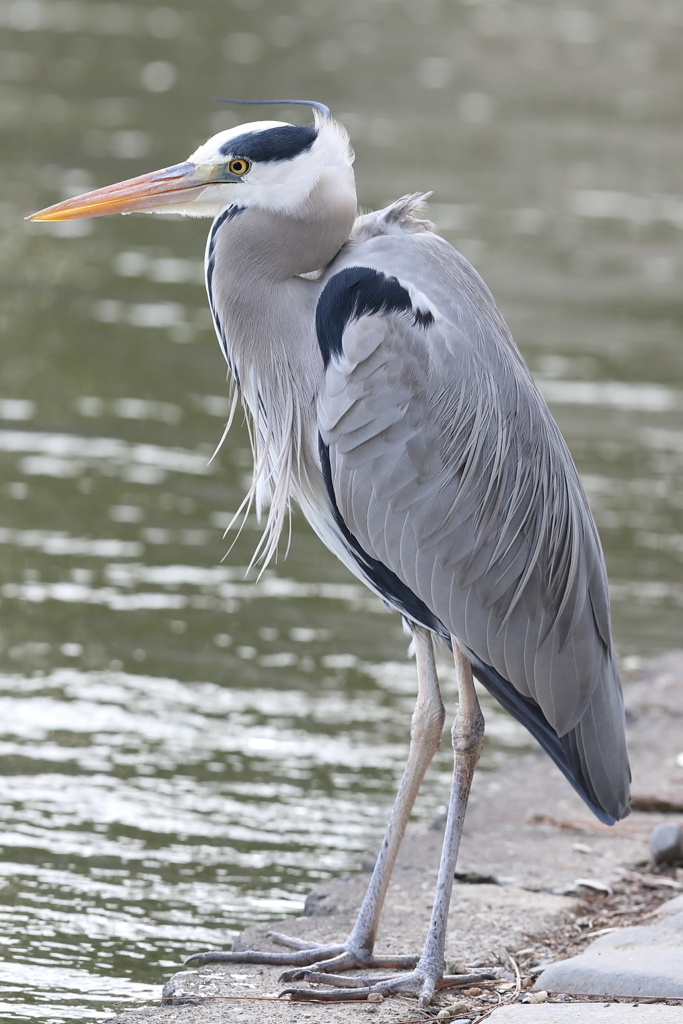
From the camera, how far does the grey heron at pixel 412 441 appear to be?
410 centimetres

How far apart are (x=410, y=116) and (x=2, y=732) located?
13780 mm

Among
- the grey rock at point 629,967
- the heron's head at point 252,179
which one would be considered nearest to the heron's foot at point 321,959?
the grey rock at point 629,967

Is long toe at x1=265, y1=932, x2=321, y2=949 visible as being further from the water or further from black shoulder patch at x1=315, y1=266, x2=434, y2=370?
black shoulder patch at x1=315, y1=266, x2=434, y2=370

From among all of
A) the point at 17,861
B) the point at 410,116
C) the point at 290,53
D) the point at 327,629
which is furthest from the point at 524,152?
the point at 17,861

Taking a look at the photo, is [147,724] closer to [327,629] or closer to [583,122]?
[327,629]

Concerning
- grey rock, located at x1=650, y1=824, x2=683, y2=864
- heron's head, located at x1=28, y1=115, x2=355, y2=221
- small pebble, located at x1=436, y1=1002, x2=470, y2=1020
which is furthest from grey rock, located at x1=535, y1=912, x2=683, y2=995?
heron's head, located at x1=28, y1=115, x2=355, y2=221

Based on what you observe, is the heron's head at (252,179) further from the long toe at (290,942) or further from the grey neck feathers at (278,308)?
the long toe at (290,942)

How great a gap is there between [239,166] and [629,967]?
2297mm

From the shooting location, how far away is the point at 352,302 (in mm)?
4113

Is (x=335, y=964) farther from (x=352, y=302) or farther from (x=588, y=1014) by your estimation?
(x=352, y=302)

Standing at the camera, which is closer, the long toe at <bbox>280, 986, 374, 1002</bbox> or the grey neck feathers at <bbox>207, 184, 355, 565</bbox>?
the long toe at <bbox>280, 986, 374, 1002</bbox>

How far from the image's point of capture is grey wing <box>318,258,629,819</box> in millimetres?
4090

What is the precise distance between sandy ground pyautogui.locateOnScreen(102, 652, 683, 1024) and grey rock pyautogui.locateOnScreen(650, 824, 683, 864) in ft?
0.18

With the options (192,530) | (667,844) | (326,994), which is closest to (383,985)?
(326,994)
